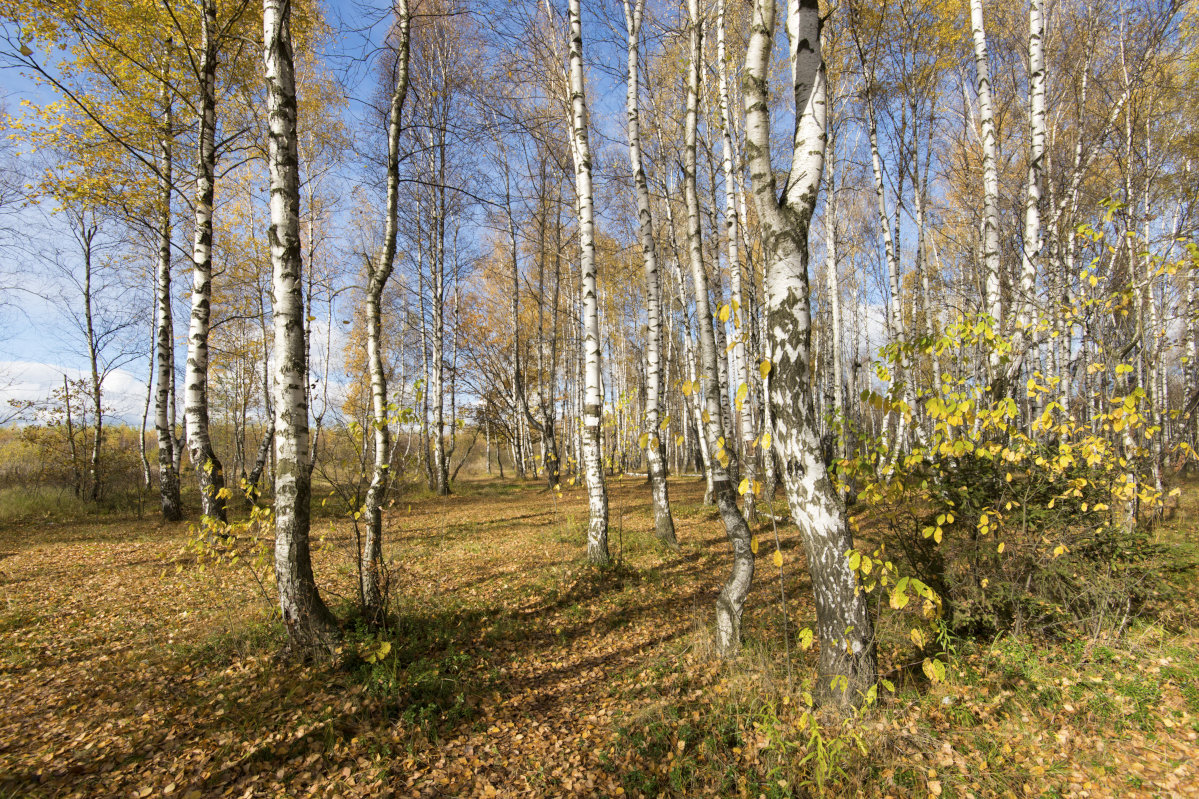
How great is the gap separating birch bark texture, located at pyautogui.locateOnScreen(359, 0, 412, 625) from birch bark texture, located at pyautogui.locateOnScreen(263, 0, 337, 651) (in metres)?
0.38

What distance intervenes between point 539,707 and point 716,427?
350 cm

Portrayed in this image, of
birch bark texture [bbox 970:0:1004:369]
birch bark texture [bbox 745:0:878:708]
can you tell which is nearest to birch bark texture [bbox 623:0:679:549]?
birch bark texture [bbox 745:0:878:708]

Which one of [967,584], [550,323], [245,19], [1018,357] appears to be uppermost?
[245,19]

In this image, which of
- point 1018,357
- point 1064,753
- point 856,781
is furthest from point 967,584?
point 1018,357

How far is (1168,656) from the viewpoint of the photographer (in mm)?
3533

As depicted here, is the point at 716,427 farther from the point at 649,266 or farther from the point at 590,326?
the point at 649,266

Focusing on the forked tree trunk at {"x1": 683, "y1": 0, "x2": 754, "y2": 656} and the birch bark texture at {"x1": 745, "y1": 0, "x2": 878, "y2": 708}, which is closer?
the birch bark texture at {"x1": 745, "y1": 0, "x2": 878, "y2": 708}

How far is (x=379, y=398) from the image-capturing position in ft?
15.7

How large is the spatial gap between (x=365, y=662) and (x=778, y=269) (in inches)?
163

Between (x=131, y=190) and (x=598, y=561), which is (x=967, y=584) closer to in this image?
(x=598, y=561)

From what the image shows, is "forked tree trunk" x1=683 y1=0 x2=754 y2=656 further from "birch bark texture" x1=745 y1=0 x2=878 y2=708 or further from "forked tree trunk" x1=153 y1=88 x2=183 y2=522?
"forked tree trunk" x1=153 y1=88 x2=183 y2=522

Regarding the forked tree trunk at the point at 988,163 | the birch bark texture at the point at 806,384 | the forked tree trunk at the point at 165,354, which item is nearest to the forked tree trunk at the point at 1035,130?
the forked tree trunk at the point at 988,163

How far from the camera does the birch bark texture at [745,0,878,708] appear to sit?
2865 mm

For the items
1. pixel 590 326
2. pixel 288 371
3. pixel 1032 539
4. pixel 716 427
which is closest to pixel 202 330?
pixel 288 371
